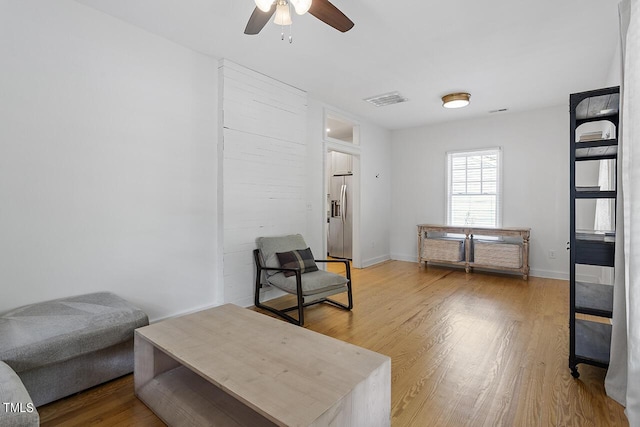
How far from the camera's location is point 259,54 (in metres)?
3.22

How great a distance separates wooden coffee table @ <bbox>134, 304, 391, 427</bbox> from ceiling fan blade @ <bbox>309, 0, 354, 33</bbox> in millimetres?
2003

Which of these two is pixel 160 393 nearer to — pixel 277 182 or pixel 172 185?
pixel 172 185

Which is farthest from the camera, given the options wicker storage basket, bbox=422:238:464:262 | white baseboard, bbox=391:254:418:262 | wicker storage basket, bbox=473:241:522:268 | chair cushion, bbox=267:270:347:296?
white baseboard, bbox=391:254:418:262

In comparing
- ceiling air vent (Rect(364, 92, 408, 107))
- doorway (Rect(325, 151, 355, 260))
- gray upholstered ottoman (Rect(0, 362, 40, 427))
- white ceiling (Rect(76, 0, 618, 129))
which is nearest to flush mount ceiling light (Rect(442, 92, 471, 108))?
white ceiling (Rect(76, 0, 618, 129))

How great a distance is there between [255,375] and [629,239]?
1.97 metres

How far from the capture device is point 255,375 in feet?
4.76

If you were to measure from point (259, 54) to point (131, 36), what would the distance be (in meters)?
1.12

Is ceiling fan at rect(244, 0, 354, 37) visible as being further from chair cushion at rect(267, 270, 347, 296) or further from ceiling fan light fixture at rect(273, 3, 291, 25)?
chair cushion at rect(267, 270, 347, 296)

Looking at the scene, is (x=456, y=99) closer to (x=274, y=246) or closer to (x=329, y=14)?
(x=329, y=14)

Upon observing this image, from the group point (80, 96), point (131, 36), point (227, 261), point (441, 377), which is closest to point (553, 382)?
point (441, 377)

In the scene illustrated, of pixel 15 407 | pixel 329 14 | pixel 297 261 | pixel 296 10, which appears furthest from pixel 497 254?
pixel 15 407

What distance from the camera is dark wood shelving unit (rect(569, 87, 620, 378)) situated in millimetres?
2023

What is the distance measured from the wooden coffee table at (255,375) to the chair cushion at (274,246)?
132cm

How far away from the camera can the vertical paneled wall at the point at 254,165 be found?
11.2 feet
